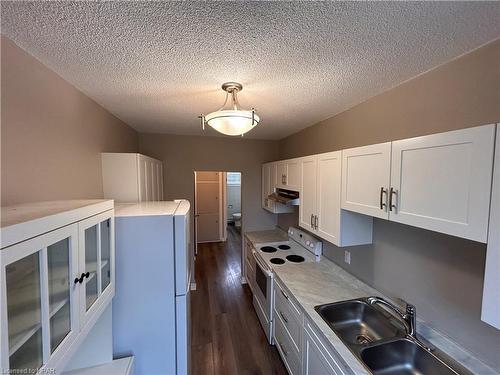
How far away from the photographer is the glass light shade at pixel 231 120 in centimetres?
136

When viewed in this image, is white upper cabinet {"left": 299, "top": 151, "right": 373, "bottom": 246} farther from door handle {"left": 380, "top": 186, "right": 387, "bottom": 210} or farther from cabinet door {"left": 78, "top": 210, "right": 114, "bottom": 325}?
cabinet door {"left": 78, "top": 210, "right": 114, "bottom": 325}

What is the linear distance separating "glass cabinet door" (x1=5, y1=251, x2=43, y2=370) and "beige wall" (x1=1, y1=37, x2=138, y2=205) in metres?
0.54

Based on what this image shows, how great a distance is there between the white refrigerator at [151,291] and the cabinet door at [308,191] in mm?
1353

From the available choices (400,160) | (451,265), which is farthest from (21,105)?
(451,265)

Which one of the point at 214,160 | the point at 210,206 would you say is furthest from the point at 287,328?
the point at 210,206

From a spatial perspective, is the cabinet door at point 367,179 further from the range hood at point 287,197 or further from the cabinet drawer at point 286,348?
the cabinet drawer at point 286,348

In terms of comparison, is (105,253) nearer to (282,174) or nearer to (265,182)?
(282,174)

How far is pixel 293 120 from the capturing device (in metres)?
2.66

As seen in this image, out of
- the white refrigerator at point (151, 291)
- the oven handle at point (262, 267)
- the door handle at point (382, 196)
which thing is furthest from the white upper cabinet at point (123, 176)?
the door handle at point (382, 196)

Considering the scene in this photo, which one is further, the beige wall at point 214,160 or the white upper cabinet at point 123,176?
the beige wall at point 214,160

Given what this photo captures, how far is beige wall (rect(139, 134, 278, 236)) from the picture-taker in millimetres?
3572

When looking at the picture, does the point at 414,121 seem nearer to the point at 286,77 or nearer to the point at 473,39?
the point at 473,39

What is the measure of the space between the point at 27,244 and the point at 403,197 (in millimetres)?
1668

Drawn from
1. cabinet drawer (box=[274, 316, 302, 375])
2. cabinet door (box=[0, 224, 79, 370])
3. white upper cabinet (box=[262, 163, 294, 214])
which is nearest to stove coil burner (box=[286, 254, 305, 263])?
cabinet drawer (box=[274, 316, 302, 375])
